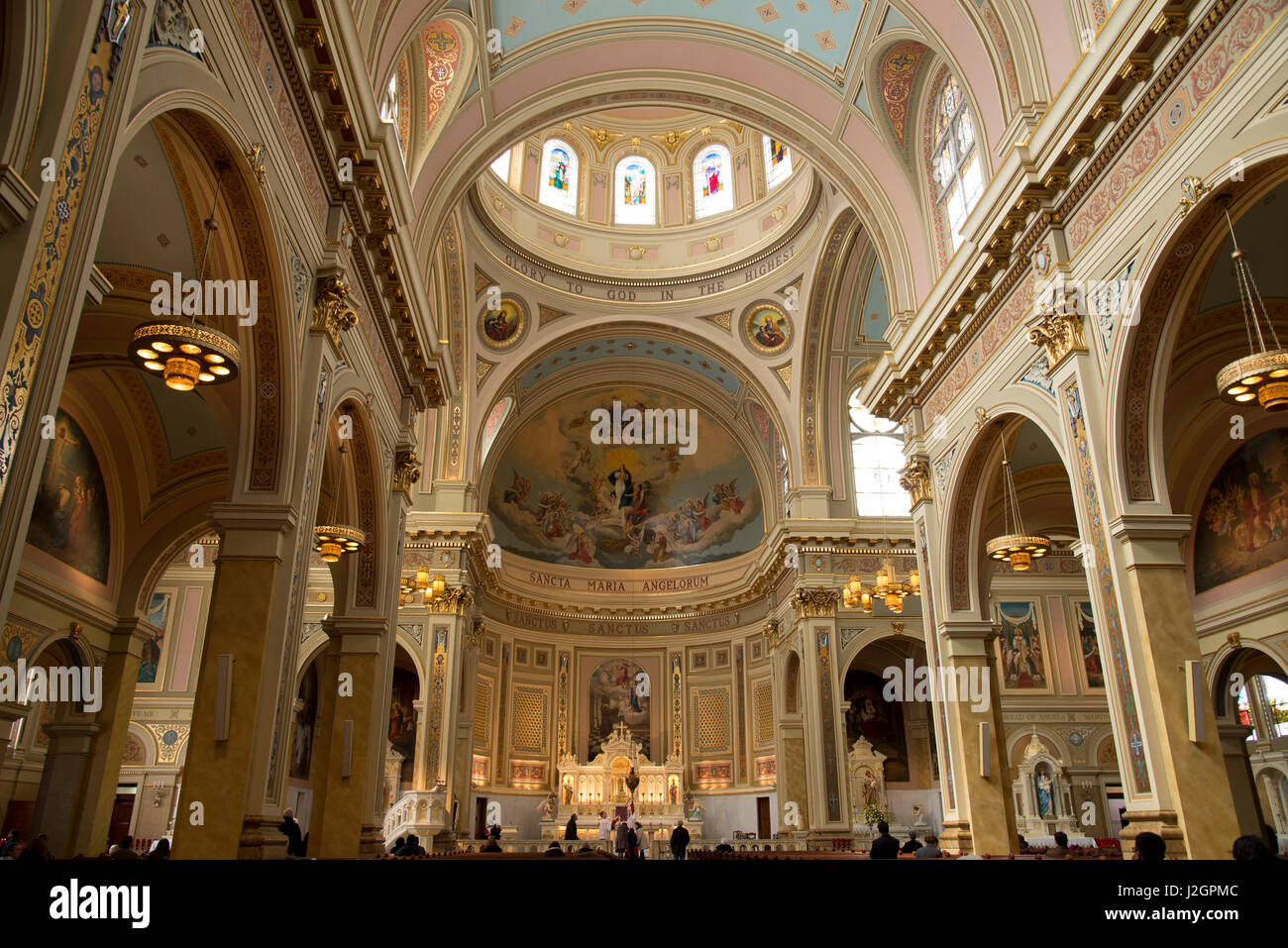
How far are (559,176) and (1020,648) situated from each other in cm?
1851

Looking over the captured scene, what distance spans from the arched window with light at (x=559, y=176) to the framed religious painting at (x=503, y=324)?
11.7ft

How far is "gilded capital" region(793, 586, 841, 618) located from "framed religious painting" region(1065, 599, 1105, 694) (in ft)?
21.8

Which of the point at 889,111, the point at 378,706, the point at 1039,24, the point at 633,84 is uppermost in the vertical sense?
the point at 633,84

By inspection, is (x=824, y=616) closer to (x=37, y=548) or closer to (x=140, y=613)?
(x=140, y=613)

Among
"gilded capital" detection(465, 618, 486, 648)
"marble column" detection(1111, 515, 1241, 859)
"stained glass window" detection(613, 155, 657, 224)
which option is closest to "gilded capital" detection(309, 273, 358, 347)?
"marble column" detection(1111, 515, 1241, 859)

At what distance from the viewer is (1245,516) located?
14.1 meters

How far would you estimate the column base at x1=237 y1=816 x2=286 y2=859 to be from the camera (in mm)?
7258

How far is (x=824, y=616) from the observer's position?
21.3 metres

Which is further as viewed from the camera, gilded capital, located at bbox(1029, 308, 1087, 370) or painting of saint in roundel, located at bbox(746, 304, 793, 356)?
painting of saint in roundel, located at bbox(746, 304, 793, 356)

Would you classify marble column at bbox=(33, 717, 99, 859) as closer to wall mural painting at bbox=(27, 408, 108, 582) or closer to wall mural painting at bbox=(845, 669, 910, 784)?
wall mural painting at bbox=(27, 408, 108, 582)
